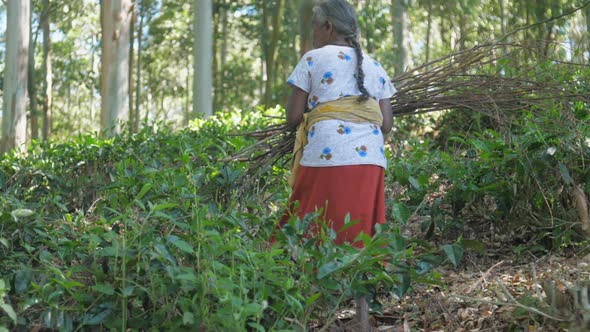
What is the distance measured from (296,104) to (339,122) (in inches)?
9.7

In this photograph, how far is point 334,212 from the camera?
4000 millimetres

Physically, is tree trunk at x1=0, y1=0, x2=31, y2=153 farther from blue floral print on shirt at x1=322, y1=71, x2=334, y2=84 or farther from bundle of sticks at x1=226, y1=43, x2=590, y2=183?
blue floral print on shirt at x1=322, y1=71, x2=334, y2=84

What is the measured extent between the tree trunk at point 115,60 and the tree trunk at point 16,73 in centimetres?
193

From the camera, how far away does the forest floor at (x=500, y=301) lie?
2939 millimetres

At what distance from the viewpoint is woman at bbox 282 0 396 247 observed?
4.00 m

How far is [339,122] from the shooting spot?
401cm

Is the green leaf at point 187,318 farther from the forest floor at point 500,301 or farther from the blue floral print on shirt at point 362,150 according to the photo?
the blue floral print on shirt at point 362,150

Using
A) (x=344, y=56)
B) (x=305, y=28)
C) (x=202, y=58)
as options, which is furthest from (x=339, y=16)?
(x=202, y=58)

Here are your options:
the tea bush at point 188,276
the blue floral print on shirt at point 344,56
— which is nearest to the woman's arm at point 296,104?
the blue floral print on shirt at point 344,56

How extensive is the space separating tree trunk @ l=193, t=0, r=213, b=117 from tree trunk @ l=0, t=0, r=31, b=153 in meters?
3.10

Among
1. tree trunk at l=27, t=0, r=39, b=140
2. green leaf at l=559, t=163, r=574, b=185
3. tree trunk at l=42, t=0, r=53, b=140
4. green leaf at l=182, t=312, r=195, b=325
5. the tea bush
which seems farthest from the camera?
tree trunk at l=42, t=0, r=53, b=140

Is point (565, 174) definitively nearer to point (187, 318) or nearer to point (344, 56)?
point (344, 56)

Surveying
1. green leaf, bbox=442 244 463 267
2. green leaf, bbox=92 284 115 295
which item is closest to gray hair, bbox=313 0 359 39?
green leaf, bbox=442 244 463 267

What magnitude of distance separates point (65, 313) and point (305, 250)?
0.91 metres
